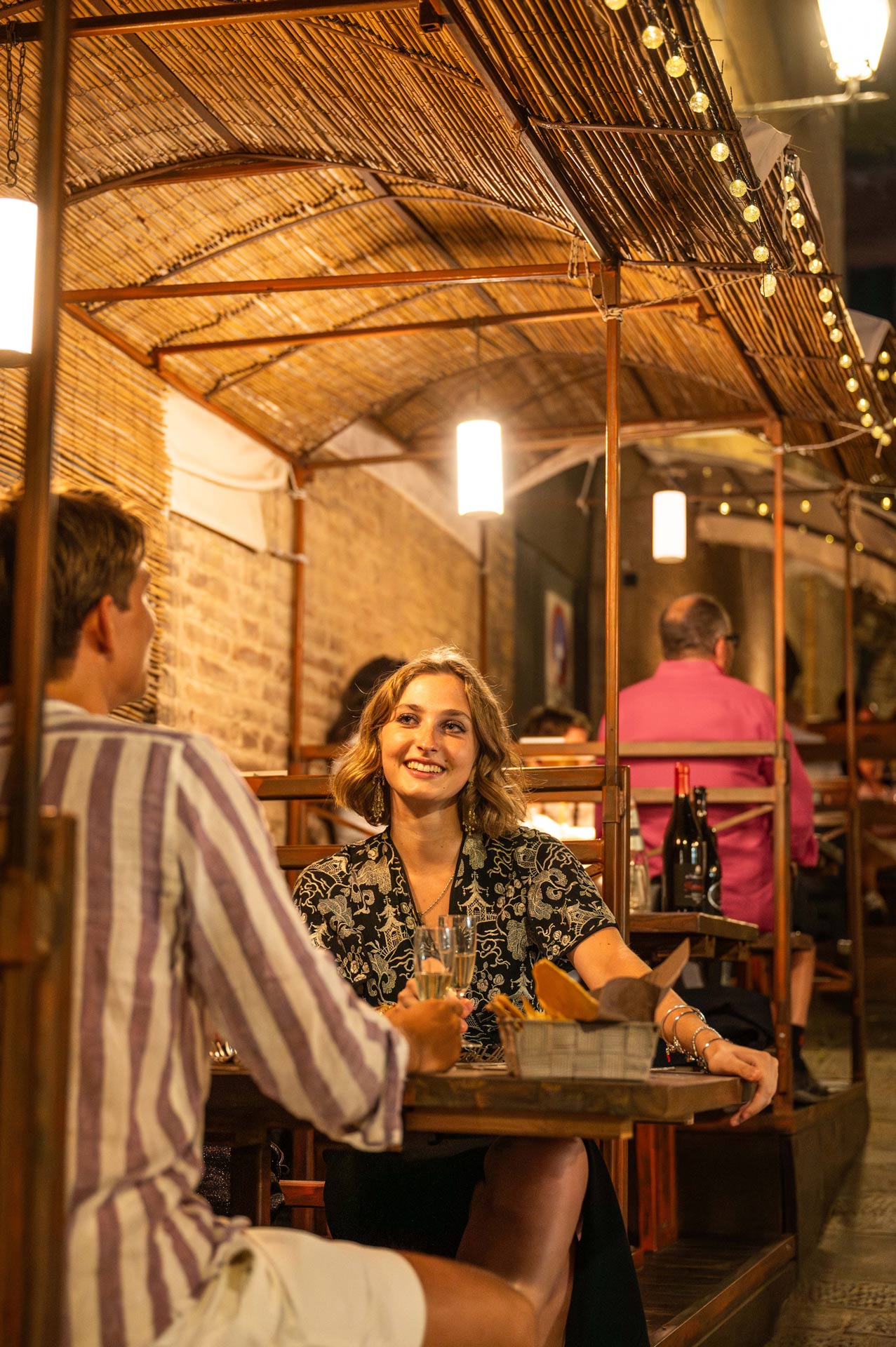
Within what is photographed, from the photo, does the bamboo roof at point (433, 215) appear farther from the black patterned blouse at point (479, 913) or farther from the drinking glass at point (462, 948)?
the drinking glass at point (462, 948)

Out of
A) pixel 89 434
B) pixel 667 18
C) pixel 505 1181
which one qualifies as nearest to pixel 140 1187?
pixel 505 1181

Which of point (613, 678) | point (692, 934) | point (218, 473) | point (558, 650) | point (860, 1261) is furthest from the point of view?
point (558, 650)

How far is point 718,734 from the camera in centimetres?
526

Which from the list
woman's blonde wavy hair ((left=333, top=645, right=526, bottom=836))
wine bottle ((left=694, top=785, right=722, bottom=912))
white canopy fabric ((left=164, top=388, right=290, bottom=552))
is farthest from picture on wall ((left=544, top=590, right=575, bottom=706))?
woman's blonde wavy hair ((left=333, top=645, right=526, bottom=836))

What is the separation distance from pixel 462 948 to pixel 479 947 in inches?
22.5

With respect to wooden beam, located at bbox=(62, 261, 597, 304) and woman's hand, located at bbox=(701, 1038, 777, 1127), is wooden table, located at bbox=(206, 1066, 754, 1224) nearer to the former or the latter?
woman's hand, located at bbox=(701, 1038, 777, 1127)

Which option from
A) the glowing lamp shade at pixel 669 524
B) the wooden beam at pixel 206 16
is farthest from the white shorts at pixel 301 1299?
the glowing lamp shade at pixel 669 524

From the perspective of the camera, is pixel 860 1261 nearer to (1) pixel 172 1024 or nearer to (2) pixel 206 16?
(1) pixel 172 1024

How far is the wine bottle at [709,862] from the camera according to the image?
4.40 m

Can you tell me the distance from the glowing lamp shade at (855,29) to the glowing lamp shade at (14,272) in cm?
342

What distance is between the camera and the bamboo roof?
318 centimetres

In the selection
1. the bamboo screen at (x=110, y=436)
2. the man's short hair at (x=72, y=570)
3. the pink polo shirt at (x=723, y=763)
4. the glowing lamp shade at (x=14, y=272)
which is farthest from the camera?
the pink polo shirt at (x=723, y=763)

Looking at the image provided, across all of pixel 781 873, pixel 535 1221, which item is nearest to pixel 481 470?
pixel 781 873

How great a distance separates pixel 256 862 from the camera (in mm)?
1630
